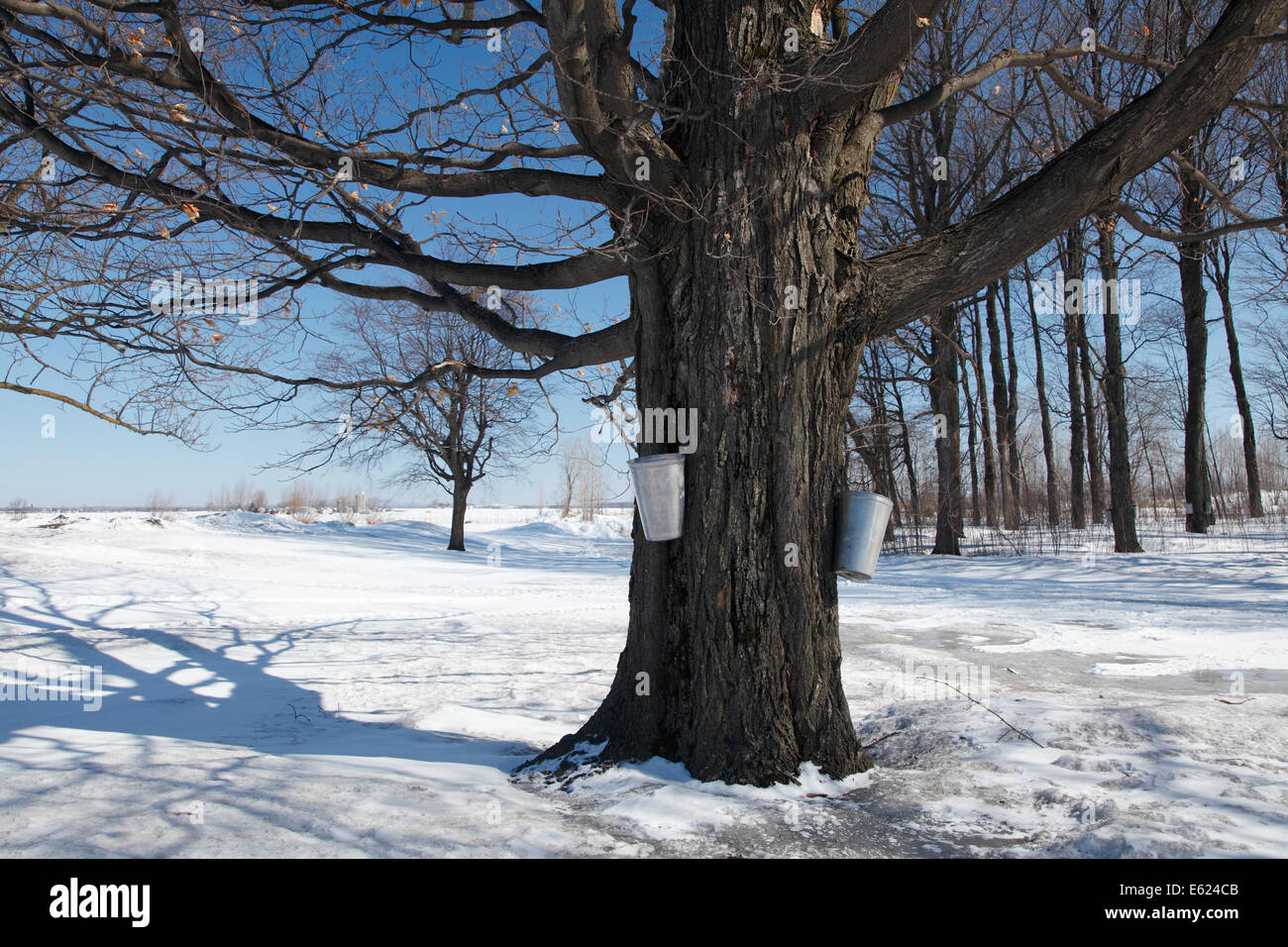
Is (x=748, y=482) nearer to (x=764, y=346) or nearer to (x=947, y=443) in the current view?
(x=764, y=346)

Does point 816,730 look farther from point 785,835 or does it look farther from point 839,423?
point 839,423

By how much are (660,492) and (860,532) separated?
100cm

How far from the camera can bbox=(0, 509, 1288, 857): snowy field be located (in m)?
2.76

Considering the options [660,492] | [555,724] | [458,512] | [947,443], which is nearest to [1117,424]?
[947,443]

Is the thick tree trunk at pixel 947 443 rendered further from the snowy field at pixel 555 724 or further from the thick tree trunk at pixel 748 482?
the thick tree trunk at pixel 748 482

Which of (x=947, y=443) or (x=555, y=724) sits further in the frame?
(x=947, y=443)

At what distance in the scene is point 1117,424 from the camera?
52.3 ft

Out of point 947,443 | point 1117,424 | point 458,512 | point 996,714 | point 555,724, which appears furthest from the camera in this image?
point 458,512

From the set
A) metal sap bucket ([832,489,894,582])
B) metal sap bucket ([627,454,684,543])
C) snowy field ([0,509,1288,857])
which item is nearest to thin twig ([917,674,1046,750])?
snowy field ([0,509,1288,857])

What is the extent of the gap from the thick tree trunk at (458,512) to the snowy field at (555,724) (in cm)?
1028

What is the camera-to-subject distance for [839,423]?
12.6ft

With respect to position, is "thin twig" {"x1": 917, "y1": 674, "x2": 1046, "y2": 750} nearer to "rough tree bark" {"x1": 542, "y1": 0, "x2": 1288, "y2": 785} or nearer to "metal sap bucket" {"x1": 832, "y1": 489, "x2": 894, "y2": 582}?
"rough tree bark" {"x1": 542, "y1": 0, "x2": 1288, "y2": 785}
